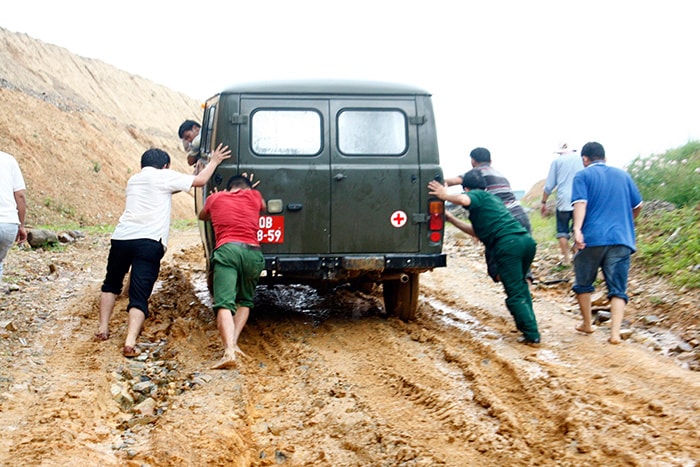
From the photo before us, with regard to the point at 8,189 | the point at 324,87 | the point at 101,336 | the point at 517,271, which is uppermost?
the point at 324,87

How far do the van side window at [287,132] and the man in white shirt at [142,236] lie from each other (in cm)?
59

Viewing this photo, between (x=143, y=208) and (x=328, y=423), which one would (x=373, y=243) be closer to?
(x=143, y=208)

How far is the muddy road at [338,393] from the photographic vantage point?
13.4 feet

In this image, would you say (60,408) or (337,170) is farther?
(337,170)

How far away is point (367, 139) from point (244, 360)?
235cm

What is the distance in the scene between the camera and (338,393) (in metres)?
5.14

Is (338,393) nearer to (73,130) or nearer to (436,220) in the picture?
(436,220)

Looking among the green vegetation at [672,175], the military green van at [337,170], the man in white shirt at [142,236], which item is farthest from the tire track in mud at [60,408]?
the green vegetation at [672,175]

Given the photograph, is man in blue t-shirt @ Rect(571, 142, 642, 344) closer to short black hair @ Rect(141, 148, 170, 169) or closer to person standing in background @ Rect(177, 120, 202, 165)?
short black hair @ Rect(141, 148, 170, 169)

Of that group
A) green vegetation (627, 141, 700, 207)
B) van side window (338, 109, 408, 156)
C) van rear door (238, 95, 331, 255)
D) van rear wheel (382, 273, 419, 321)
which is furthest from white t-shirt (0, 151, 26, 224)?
green vegetation (627, 141, 700, 207)

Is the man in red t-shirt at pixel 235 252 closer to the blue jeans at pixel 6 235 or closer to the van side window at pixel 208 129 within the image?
the van side window at pixel 208 129

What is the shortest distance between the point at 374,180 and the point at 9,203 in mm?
3113

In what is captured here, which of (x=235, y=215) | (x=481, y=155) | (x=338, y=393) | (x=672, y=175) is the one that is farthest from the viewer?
(x=672, y=175)

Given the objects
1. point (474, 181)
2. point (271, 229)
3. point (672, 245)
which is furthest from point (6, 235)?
point (672, 245)
